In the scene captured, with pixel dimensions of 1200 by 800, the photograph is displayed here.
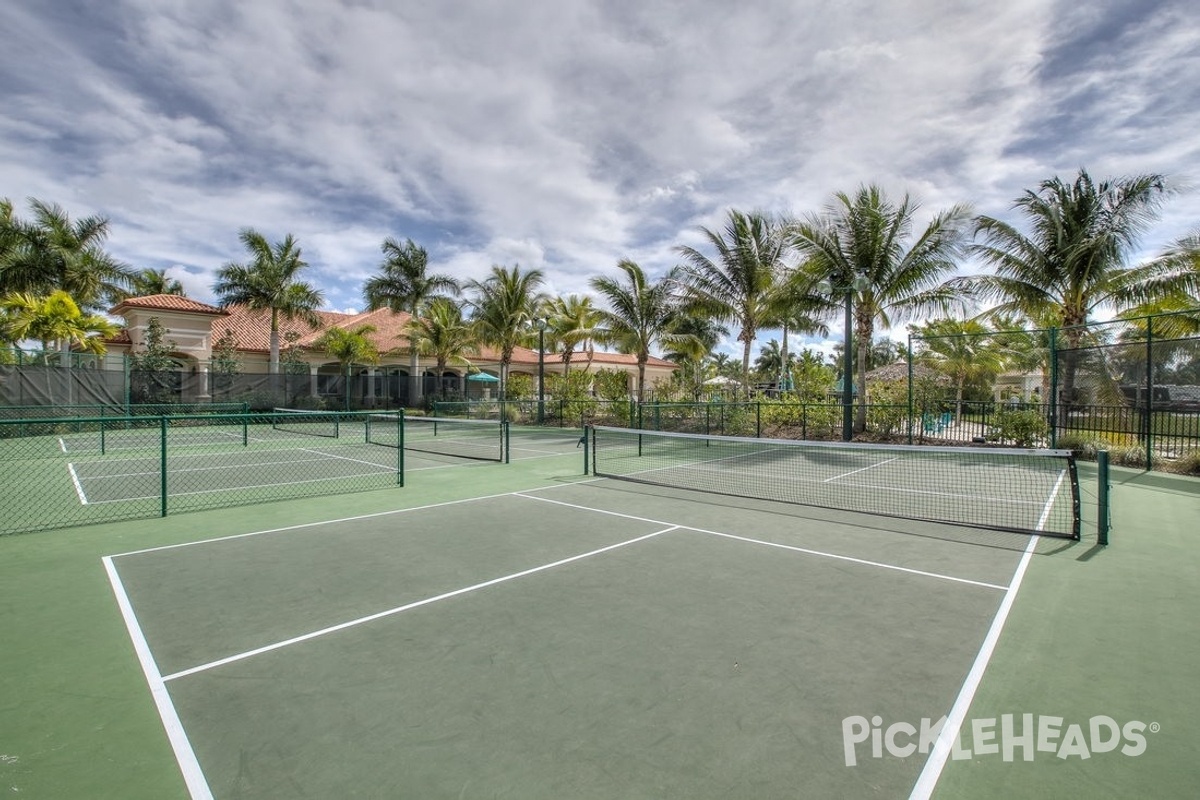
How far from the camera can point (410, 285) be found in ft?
112

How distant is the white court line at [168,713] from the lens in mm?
2729

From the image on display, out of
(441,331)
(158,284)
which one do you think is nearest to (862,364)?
(441,331)

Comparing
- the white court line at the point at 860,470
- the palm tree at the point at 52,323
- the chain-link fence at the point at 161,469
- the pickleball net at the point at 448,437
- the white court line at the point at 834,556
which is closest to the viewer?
the white court line at the point at 834,556

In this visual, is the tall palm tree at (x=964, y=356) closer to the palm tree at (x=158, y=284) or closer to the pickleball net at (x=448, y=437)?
the pickleball net at (x=448, y=437)

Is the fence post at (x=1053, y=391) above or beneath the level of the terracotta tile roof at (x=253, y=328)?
beneath

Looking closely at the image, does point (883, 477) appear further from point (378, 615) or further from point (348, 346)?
point (348, 346)

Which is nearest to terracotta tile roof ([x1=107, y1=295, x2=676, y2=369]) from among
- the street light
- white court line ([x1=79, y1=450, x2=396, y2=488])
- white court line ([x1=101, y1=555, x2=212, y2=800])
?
white court line ([x1=79, y1=450, x2=396, y2=488])

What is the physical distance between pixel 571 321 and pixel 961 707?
1185 inches

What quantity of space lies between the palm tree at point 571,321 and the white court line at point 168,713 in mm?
24866

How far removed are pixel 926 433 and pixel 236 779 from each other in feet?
74.7

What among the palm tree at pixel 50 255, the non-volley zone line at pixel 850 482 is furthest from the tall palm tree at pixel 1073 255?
the palm tree at pixel 50 255

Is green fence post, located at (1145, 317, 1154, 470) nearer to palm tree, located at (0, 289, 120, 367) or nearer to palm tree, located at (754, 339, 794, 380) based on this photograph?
palm tree, located at (0, 289, 120, 367)

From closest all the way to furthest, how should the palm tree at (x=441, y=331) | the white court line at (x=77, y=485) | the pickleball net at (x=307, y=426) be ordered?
the white court line at (x=77, y=485) < the pickleball net at (x=307, y=426) < the palm tree at (x=441, y=331)

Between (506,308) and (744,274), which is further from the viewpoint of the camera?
(506,308)
